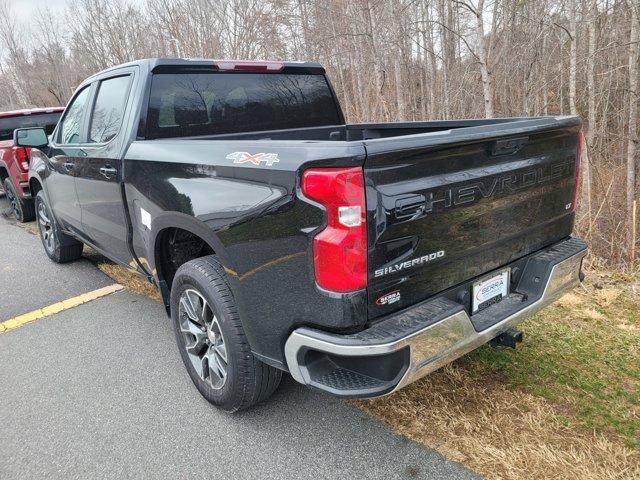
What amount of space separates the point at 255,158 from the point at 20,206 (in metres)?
7.48

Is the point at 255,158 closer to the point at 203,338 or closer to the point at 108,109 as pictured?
the point at 203,338

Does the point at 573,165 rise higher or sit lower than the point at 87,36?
lower

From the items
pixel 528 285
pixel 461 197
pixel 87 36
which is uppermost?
pixel 87 36

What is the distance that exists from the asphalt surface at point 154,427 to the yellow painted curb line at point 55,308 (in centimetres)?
44

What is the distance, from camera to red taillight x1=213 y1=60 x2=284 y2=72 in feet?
11.4

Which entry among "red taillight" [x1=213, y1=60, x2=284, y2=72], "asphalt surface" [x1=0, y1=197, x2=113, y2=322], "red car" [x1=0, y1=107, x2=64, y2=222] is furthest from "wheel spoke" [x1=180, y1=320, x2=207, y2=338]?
"red car" [x1=0, y1=107, x2=64, y2=222]

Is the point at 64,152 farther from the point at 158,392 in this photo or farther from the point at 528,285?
the point at 528,285

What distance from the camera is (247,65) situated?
139 inches

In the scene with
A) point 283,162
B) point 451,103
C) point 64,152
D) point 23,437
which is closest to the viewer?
point 283,162

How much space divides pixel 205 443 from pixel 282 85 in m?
2.62

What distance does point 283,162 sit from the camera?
1.95m

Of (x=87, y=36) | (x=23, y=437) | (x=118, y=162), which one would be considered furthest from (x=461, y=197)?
(x=87, y=36)

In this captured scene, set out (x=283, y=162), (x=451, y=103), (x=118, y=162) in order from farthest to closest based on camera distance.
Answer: (x=451, y=103), (x=118, y=162), (x=283, y=162)

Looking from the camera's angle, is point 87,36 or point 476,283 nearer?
point 476,283
